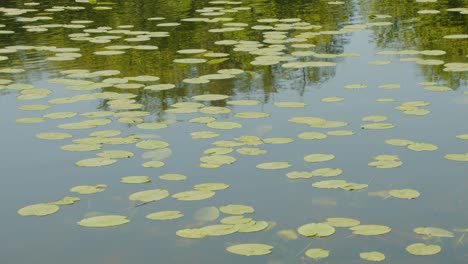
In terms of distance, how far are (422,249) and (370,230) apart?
21 cm

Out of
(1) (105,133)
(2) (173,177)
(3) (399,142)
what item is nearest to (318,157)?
(3) (399,142)

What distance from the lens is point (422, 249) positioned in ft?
8.32

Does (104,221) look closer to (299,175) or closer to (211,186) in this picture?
(211,186)

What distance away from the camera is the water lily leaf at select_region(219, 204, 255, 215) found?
2.87m

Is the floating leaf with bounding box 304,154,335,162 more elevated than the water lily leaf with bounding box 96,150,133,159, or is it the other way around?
the water lily leaf with bounding box 96,150,133,159

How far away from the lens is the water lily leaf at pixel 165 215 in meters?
2.85

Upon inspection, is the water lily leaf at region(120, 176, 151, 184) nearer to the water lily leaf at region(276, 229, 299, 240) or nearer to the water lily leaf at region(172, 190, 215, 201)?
the water lily leaf at region(172, 190, 215, 201)

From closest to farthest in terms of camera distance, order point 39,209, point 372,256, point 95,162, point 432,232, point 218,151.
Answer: point 372,256 < point 432,232 < point 39,209 < point 95,162 < point 218,151

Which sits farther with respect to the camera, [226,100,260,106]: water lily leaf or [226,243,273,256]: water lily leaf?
[226,100,260,106]: water lily leaf

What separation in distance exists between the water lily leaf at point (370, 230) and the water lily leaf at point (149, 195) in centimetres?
78

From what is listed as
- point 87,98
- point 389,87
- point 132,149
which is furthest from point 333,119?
point 87,98

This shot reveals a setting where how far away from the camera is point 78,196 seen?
311 cm

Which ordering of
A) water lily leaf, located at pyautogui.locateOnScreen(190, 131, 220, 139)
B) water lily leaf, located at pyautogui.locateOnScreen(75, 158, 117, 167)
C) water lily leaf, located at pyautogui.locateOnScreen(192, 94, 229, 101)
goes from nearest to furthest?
water lily leaf, located at pyautogui.locateOnScreen(75, 158, 117, 167) < water lily leaf, located at pyautogui.locateOnScreen(190, 131, 220, 139) < water lily leaf, located at pyautogui.locateOnScreen(192, 94, 229, 101)

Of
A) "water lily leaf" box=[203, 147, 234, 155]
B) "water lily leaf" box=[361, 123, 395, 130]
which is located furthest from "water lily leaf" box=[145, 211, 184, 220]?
"water lily leaf" box=[361, 123, 395, 130]
